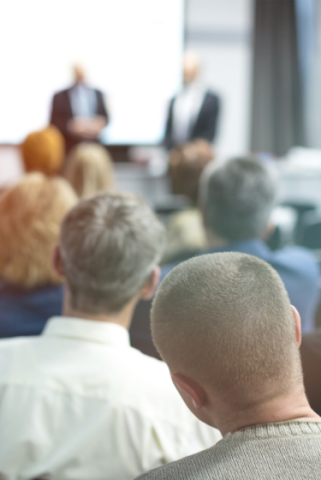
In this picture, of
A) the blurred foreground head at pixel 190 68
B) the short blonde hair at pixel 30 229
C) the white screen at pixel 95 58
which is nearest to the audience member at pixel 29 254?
the short blonde hair at pixel 30 229

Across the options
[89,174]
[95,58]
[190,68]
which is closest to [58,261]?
[89,174]

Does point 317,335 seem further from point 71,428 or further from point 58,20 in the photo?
point 58,20

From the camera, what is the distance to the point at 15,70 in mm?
5008

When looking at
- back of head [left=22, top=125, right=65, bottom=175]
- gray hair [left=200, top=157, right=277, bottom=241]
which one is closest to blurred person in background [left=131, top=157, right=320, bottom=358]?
gray hair [left=200, top=157, right=277, bottom=241]

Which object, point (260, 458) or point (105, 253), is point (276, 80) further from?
point (260, 458)

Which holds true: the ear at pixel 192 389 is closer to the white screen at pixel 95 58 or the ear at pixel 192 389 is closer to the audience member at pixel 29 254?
the audience member at pixel 29 254

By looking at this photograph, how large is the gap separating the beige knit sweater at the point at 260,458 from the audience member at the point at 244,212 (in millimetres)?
1044

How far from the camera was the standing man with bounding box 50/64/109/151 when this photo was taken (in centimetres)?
457

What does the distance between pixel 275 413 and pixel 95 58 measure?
202 inches

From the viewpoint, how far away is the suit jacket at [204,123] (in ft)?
15.7

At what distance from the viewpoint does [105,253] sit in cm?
100

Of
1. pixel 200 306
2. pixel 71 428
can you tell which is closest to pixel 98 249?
pixel 71 428

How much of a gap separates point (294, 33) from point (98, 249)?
18.4 feet

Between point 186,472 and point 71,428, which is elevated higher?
point 186,472
